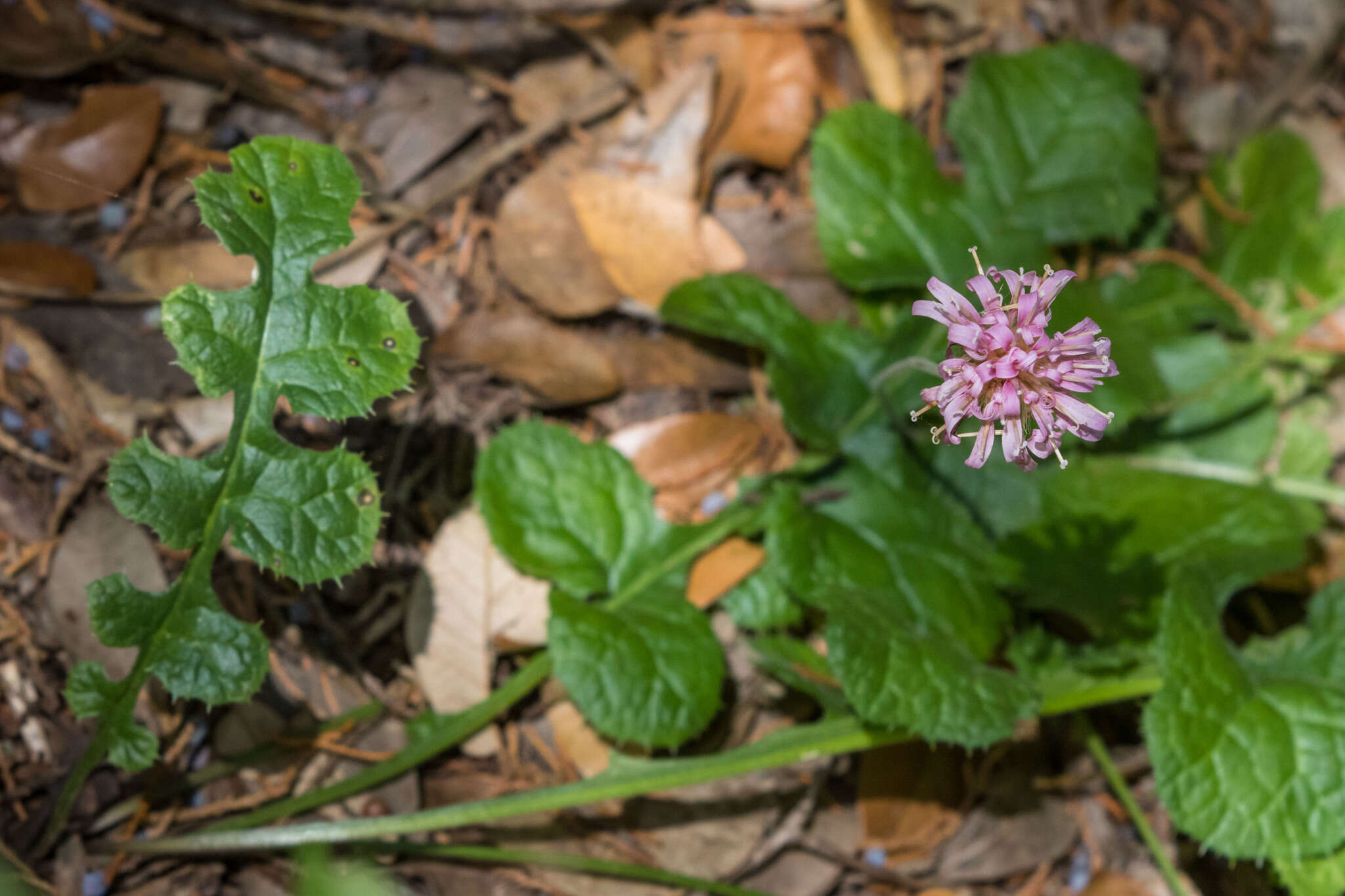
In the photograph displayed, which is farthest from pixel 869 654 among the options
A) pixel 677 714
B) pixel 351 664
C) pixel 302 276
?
pixel 302 276

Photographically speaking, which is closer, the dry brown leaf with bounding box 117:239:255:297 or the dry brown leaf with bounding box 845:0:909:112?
the dry brown leaf with bounding box 117:239:255:297

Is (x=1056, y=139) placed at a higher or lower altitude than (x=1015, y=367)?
higher

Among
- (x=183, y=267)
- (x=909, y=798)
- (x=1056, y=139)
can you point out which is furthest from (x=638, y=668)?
(x=1056, y=139)

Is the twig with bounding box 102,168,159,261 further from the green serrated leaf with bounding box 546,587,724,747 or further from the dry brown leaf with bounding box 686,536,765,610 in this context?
the dry brown leaf with bounding box 686,536,765,610

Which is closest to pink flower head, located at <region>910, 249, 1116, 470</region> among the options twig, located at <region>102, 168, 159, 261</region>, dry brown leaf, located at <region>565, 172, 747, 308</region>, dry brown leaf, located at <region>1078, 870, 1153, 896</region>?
dry brown leaf, located at <region>565, 172, 747, 308</region>

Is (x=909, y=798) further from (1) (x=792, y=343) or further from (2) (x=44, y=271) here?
(2) (x=44, y=271)

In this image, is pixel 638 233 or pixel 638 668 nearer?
pixel 638 668

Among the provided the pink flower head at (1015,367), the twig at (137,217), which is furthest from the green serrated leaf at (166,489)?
the pink flower head at (1015,367)
